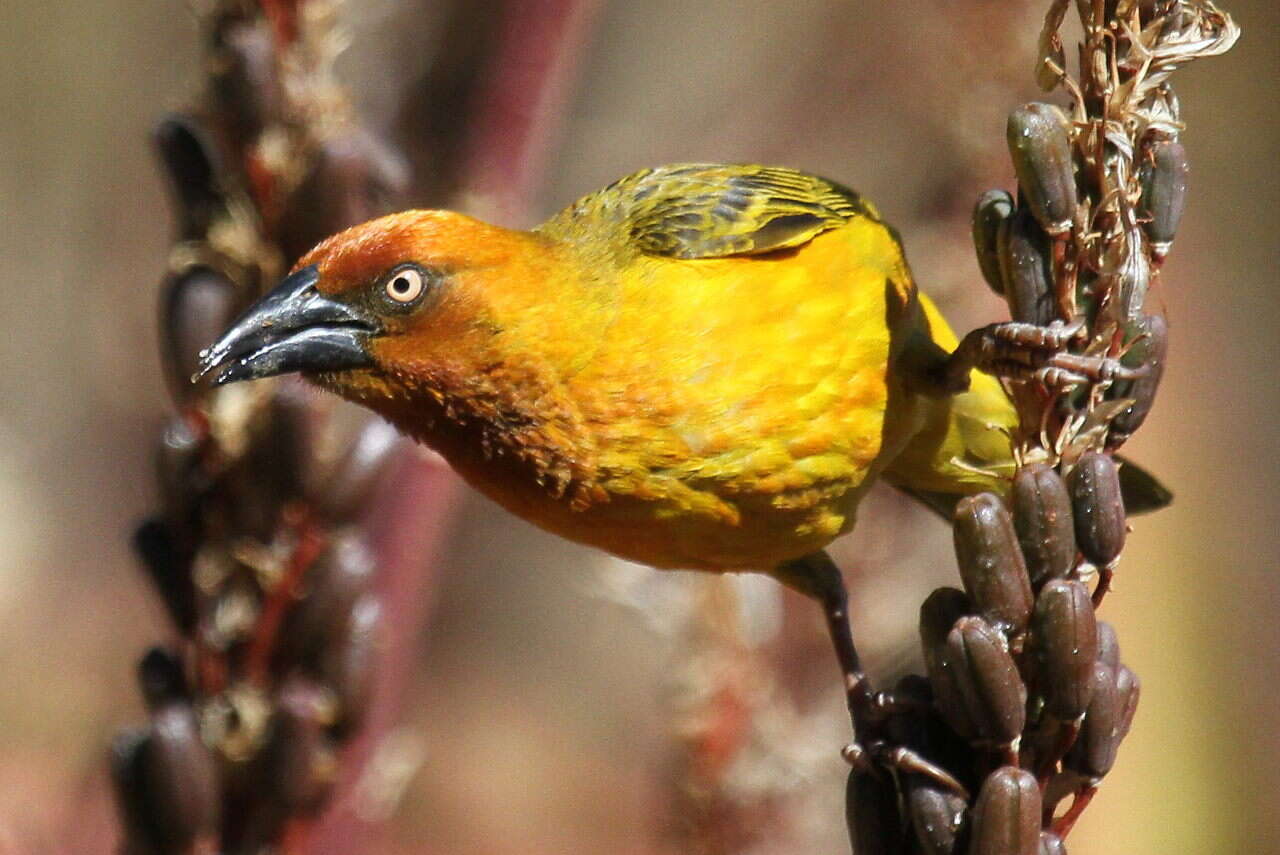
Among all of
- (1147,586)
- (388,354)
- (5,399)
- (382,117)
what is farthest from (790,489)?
(5,399)

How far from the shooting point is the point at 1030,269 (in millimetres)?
1988

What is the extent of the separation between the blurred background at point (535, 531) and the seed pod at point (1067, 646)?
3472 mm

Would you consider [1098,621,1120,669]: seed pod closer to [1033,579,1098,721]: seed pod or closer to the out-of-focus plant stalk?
[1033,579,1098,721]: seed pod

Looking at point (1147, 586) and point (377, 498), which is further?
point (1147, 586)

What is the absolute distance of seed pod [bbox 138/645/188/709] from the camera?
2.65 metres

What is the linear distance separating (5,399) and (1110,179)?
567 centimetres

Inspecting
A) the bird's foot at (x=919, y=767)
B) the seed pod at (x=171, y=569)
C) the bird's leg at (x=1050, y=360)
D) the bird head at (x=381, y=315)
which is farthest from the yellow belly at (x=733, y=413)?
the bird's foot at (x=919, y=767)

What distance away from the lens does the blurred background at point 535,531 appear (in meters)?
5.70

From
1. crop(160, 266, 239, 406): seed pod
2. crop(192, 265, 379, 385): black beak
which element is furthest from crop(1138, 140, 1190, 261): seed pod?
crop(160, 266, 239, 406): seed pod

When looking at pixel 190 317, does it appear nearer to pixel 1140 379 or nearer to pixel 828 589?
pixel 828 589

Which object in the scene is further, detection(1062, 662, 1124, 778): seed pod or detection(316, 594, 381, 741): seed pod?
detection(316, 594, 381, 741): seed pod

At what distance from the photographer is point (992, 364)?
2.49 meters

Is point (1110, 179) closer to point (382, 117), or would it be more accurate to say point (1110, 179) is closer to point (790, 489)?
point (790, 489)

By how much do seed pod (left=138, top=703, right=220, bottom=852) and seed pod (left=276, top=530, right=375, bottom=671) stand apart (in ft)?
0.69
